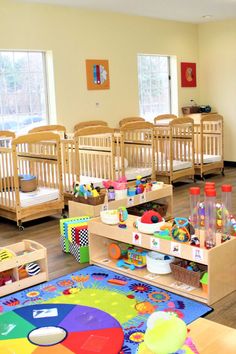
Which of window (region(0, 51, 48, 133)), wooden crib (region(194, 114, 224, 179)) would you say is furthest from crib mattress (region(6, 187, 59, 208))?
wooden crib (region(194, 114, 224, 179))

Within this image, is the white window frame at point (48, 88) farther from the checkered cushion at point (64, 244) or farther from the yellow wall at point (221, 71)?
Result: the yellow wall at point (221, 71)

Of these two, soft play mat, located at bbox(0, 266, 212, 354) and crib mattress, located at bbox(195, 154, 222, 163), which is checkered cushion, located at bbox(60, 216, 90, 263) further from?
crib mattress, located at bbox(195, 154, 222, 163)

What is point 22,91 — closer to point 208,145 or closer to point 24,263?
point 208,145

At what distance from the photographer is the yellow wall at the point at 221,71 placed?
747cm

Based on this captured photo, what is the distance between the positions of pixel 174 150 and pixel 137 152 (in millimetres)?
913

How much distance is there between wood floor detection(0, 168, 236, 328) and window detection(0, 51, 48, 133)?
4.68 feet

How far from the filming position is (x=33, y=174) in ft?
16.8

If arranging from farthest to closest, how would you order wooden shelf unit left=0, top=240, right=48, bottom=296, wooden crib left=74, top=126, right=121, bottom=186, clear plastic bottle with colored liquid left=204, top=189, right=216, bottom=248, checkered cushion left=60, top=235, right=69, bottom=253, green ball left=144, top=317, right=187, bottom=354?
wooden crib left=74, top=126, right=121, bottom=186 → checkered cushion left=60, top=235, right=69, bottom=253 → wooden shelf unit left=0, top=240, right=48, bottom=296 → clear plastic bottle with colored liquid left=204, top=189, right=216, bottom=248 → green ball left=144, top=317, right=187, bottom=354

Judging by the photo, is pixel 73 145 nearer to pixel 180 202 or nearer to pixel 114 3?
Answer: pixel 180 202

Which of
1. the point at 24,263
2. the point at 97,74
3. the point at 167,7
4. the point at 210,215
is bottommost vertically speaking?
the point at 24,263

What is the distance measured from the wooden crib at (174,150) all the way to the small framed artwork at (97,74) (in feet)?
3.13

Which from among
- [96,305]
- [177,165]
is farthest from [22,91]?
[96,305]

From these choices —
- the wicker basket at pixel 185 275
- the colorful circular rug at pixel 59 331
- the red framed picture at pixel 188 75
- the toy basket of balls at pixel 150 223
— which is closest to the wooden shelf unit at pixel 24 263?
the colorful circular rug at pixel 59 331

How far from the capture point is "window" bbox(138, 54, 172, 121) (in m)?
7.20
